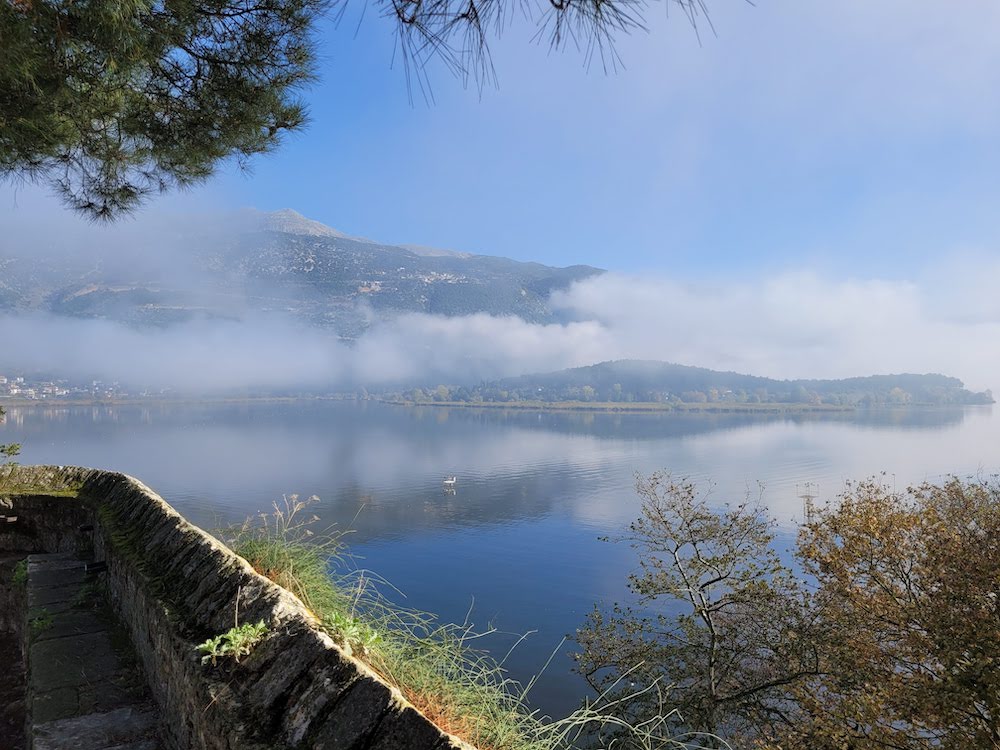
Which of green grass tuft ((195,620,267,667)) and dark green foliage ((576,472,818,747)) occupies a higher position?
green grass tuft ((195,620,267,667))

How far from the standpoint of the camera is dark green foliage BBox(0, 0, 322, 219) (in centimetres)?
404

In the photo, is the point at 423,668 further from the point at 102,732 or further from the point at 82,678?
the point at 82,678

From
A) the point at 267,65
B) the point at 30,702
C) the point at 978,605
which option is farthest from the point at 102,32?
the point at 978,605

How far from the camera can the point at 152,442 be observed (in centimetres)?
11312

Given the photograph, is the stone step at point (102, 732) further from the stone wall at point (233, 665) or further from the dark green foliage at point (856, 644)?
the dark green foliage at point (856, 644)

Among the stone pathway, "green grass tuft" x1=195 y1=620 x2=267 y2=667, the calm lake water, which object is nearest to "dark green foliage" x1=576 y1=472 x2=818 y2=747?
the calm lake water

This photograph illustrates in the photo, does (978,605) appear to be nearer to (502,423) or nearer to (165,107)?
(165,107)

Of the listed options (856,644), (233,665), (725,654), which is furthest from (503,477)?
(233,665)

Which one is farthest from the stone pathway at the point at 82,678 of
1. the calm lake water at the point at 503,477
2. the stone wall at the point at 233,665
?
the calm lake water at the point at 503,477

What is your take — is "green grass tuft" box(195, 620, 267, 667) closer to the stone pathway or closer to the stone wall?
the stone wall

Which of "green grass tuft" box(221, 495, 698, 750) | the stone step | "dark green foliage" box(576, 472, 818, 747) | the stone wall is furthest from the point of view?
"dark green foliage" box(576, 472, 818, 747)

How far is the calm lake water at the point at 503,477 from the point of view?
37.8 metres

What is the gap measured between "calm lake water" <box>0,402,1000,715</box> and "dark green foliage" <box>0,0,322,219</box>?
3744 millimetres

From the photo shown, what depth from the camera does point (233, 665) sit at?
93.6 inches
